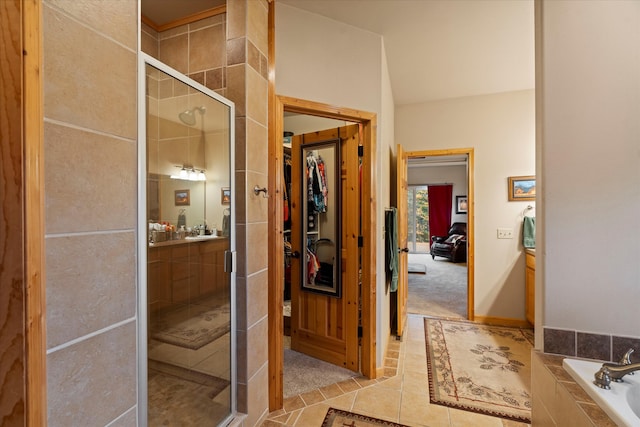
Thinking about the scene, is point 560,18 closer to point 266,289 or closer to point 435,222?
point 266,289

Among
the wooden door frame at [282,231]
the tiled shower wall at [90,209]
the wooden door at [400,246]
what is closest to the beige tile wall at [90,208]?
the tiled shower wall at [90,209]

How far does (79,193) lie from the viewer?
720mm

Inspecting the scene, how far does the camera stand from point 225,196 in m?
1.48

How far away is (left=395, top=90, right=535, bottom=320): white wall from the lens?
337cm

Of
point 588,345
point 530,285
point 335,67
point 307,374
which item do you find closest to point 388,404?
point 307,374

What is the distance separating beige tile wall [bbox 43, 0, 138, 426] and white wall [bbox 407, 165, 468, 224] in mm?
Result: 8463

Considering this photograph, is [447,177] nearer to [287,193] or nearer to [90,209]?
[287,193]

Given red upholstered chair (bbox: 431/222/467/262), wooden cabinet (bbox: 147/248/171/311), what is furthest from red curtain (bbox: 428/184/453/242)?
wooden cabinet (bbox: 147/248/171/311)

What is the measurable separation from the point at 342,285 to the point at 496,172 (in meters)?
2.49

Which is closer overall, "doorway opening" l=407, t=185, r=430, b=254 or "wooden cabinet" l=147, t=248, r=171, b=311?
"wooden cabinet" l=147, t=248, r=171, b=311

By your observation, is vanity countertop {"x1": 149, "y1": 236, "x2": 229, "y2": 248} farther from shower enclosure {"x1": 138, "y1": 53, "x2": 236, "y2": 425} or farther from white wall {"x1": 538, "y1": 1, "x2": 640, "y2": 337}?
white wall {"x1": 538, "y1": 1, "x2": 640, "y2": 337}

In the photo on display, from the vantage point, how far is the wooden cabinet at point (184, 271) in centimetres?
112

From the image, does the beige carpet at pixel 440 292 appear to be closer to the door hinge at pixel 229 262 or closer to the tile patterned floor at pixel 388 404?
the tile patterned floor at pixel 388 404

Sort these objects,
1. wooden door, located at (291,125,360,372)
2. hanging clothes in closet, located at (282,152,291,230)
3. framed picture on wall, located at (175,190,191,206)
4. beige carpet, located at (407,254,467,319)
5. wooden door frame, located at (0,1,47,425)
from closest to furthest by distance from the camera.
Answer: wooden door frame, located at (0,1,47,425) → framed picture on wall, located at (175,190,191,206) → wooden door, located at (291,125,360,372) → hanging clothes in closet, located at (282,152,291,230) → beige carpet, located at (407,254,467,319)
